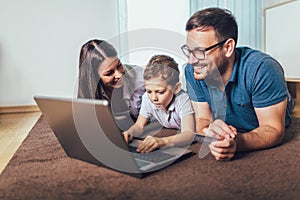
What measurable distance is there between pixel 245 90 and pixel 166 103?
317 mm

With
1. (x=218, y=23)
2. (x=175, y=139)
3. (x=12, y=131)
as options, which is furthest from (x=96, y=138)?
(x=12, y=131)

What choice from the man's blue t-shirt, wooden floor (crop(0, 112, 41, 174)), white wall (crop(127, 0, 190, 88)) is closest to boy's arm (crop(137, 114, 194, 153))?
the man's blue t-shirt

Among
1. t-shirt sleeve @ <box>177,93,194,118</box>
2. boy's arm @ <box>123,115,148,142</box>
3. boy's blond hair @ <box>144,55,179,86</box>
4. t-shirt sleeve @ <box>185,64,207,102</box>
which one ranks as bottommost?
boy's arm @ <box>123,115,148,142</box>

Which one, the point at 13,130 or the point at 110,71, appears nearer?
the point at 110,71

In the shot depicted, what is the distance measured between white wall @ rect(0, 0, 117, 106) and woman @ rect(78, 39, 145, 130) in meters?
1.25

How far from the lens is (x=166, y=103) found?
1243 mm

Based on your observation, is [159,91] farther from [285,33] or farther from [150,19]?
[150,19]

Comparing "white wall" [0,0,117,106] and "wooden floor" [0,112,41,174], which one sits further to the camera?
"white wall" [0,0,117,106]

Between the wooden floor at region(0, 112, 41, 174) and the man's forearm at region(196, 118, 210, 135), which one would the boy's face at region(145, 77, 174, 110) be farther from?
the wooden floor at region(0, 112, 41, 174)

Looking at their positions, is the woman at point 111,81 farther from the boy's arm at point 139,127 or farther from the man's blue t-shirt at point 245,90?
the man's blue t-shirt at point 245,90

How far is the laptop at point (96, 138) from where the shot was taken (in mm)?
732

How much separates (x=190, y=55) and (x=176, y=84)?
20 cm

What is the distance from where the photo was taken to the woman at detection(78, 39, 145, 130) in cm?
134

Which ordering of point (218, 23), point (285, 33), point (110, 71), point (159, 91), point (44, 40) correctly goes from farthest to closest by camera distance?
point (44, 40), point (285, 33), point (110, 71), point (159, 91), point (218, 23)
